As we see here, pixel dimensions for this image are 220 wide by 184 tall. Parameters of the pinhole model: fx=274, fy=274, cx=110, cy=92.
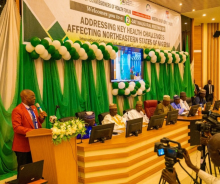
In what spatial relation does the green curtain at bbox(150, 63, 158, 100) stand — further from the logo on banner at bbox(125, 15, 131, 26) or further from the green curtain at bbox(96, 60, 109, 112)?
the green curtain at bbox(96, 60, 109, 112)

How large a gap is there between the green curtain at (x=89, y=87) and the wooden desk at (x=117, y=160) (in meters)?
1.79

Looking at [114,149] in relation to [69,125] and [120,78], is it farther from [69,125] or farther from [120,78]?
[120,78]

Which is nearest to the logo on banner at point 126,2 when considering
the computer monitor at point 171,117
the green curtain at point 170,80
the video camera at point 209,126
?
the green curtain at point 170,80

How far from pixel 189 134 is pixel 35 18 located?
4.00 metres

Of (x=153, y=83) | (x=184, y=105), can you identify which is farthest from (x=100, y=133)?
(x=184, y=105)

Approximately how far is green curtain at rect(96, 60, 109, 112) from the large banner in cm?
65

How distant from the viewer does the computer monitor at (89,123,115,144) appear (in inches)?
150

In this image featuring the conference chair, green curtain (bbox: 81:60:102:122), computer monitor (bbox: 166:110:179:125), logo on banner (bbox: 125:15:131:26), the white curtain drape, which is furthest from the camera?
logo on banner (bbox: 125:15:131:26)

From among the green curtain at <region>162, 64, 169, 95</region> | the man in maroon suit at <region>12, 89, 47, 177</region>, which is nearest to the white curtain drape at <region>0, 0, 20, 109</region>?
the man in maroon suit at <region>12, 89, 47, 177</region>

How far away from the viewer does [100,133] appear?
3898 mm

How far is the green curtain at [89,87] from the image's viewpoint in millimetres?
6065

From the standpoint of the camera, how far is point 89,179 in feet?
12.3

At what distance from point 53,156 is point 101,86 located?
338 cm

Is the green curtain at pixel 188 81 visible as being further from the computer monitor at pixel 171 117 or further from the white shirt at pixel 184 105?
the computer monitor at pixel 171 117
